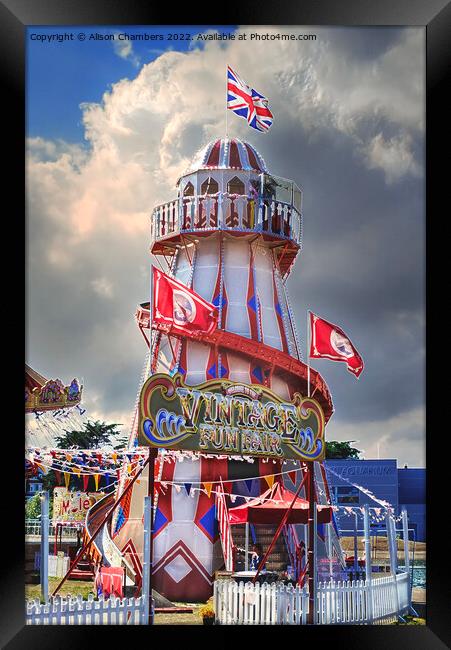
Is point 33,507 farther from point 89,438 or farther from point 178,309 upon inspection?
point 178,309

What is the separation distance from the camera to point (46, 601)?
638 inches

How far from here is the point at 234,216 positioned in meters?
19.0

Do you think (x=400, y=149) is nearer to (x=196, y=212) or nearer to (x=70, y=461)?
(x=196, y=212)

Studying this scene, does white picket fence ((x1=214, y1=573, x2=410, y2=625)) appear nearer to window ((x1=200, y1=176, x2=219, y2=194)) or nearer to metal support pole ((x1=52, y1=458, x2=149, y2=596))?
metal support pole ((x1=52, y1=458, x2=149, y2=596))

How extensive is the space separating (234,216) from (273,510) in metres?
5.05

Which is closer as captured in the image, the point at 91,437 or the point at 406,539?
the point at 406,539

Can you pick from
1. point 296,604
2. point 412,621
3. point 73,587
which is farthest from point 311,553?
→ point 73,587

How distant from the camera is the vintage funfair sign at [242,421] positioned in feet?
54.6

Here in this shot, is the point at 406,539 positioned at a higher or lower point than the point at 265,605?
higher

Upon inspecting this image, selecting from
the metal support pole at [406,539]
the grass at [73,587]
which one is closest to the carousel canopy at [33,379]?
the grass at [73,587]

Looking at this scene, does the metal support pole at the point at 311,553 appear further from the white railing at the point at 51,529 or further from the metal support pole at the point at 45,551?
the metal support pole at the point at 45,551

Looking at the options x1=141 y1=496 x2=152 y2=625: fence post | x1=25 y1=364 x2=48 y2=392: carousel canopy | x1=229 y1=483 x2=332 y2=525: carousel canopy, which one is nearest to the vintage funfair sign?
x1=229 y1=483 x2=332 y2=525: carousel canopy
